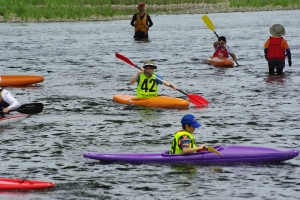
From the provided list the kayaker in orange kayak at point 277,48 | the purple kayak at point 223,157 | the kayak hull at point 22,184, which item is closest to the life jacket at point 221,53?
the kayaker in orange kayak at point 277,48

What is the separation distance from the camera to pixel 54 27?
154ft

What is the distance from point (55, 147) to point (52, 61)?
52.2ft

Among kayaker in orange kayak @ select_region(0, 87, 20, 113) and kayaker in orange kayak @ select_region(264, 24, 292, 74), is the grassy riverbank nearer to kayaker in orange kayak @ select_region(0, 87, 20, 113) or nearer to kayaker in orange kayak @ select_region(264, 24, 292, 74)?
kayaker in orange kayak @ select_region(264, 24, 292, 74)

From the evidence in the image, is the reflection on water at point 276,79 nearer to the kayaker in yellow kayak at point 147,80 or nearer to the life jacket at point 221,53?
the life jacket at point 221,53

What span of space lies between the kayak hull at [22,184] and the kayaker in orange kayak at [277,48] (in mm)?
12435

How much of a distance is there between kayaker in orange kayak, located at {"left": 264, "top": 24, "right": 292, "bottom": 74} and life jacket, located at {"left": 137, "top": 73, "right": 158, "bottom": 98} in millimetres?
5247

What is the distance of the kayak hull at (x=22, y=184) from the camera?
11438 millimetres

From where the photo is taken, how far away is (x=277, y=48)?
2331 cm

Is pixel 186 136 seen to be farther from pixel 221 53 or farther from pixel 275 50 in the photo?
pixel 221 53

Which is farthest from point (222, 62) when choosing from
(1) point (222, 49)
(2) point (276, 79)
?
(2) point (276, 79)

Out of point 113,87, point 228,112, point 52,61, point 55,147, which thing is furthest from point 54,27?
point 55,147

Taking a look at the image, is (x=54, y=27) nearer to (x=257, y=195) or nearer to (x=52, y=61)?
(x=52, y=61)

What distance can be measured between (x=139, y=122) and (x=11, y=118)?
2.72m

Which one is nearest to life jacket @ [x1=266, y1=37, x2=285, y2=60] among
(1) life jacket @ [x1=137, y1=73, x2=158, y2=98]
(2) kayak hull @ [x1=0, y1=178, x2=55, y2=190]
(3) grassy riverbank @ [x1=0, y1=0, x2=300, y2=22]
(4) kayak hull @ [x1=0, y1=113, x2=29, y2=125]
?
(1) life jacket @ [x1=137, y1=73, x2=158, y2=98]
